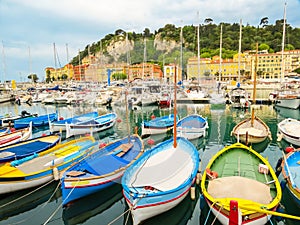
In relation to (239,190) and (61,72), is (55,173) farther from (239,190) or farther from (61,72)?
(61,72)

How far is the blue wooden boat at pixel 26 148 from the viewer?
13.1 m

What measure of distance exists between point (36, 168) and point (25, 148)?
11.9ft

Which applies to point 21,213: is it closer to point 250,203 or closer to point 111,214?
point 111,214

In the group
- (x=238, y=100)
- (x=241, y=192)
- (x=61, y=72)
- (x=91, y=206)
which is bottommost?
(x=91, y=206)

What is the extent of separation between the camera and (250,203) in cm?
686

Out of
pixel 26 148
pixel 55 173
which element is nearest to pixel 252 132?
pixel 55 173

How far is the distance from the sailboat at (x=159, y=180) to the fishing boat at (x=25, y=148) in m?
7.47

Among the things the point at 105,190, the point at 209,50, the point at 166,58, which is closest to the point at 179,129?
the point at 105,190

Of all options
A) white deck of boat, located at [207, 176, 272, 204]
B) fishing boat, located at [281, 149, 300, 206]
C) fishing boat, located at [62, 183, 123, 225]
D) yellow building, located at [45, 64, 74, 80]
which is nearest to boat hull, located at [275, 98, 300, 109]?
fishing boat, located at [281, 149, 300, 206]

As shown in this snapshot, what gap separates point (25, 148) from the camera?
14.5 m

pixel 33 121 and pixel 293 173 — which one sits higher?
pixel 33 121

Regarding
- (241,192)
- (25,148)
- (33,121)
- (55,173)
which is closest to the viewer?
(241,192)

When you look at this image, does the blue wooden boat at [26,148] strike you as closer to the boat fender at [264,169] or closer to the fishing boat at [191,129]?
the fishing boat at [191,129]

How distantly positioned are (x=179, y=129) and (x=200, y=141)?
2.39m
